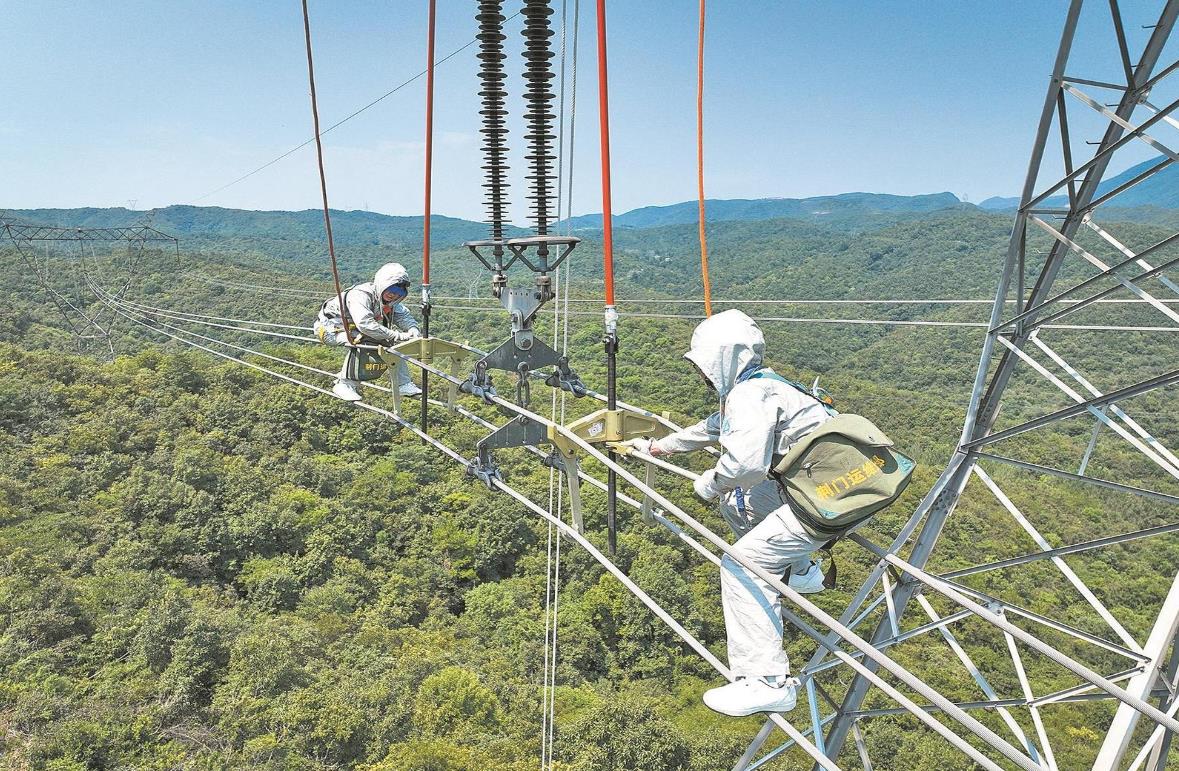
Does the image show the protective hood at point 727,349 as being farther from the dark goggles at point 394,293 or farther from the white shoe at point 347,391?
the white shoe at point 347,391

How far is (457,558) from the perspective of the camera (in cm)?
2594

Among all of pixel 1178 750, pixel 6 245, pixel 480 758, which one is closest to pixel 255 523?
pixel 480 758

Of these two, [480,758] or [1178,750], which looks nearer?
[480,758]

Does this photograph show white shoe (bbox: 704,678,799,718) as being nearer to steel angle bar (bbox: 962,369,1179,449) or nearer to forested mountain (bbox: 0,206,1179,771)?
steel angle bar (bbox: 962,369,1179,449)

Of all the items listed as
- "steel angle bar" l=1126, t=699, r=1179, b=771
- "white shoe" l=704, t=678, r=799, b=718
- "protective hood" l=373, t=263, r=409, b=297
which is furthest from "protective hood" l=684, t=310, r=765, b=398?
"protective hood" l=373, t=263, r=409, b=297

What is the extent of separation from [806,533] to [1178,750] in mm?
34155

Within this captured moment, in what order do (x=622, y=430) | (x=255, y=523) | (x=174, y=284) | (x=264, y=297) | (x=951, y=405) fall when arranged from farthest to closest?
(x=174, y=284), (x=264, y=297), (x=951, y=405), (x=255, y=523), (x=622, y=430)

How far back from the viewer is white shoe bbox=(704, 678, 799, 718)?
Answer: 3.48 meters

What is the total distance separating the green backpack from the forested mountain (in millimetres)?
6900

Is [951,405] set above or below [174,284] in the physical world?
below

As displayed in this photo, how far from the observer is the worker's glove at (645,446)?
14.0 ft

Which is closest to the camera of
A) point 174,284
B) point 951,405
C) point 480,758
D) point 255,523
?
point 480,758

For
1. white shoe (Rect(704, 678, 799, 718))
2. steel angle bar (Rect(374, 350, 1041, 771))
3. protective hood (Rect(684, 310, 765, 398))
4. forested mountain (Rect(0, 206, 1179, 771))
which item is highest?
protective hood (Rect(684, 310, 765, 398))

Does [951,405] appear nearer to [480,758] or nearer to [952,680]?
[952,680]
